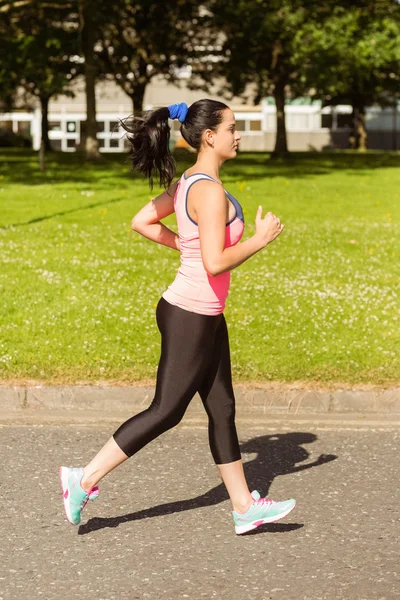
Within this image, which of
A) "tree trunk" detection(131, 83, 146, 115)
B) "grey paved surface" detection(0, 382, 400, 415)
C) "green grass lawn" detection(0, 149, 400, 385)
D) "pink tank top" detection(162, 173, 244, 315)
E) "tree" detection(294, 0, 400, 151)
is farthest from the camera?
"tree trunk" detection(131, 83, 146, 115)

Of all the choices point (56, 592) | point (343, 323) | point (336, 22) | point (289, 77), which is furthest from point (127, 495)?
point (289, 77)

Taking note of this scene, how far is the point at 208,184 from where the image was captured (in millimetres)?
4594

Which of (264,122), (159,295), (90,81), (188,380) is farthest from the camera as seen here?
(264,122)


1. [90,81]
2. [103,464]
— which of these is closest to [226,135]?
[103,464]

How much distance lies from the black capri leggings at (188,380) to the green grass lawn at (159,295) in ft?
2.49

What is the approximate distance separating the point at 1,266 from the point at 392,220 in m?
8.27

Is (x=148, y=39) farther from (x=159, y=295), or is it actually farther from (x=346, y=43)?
(x=159, y=295)

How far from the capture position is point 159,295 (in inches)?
412

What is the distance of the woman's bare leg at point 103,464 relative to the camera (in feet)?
16.0

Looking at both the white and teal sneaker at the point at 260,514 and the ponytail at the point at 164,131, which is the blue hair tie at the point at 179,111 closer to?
the ponytail at the point at 164,131

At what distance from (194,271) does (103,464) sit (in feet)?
3.09

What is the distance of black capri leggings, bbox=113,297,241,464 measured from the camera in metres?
4.75

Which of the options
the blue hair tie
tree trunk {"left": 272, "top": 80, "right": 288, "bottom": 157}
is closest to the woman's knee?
the blue hair tie

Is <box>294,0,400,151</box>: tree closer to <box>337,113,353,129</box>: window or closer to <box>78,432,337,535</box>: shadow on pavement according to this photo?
<box>78,432,337,535</box>: shadow on pavement
